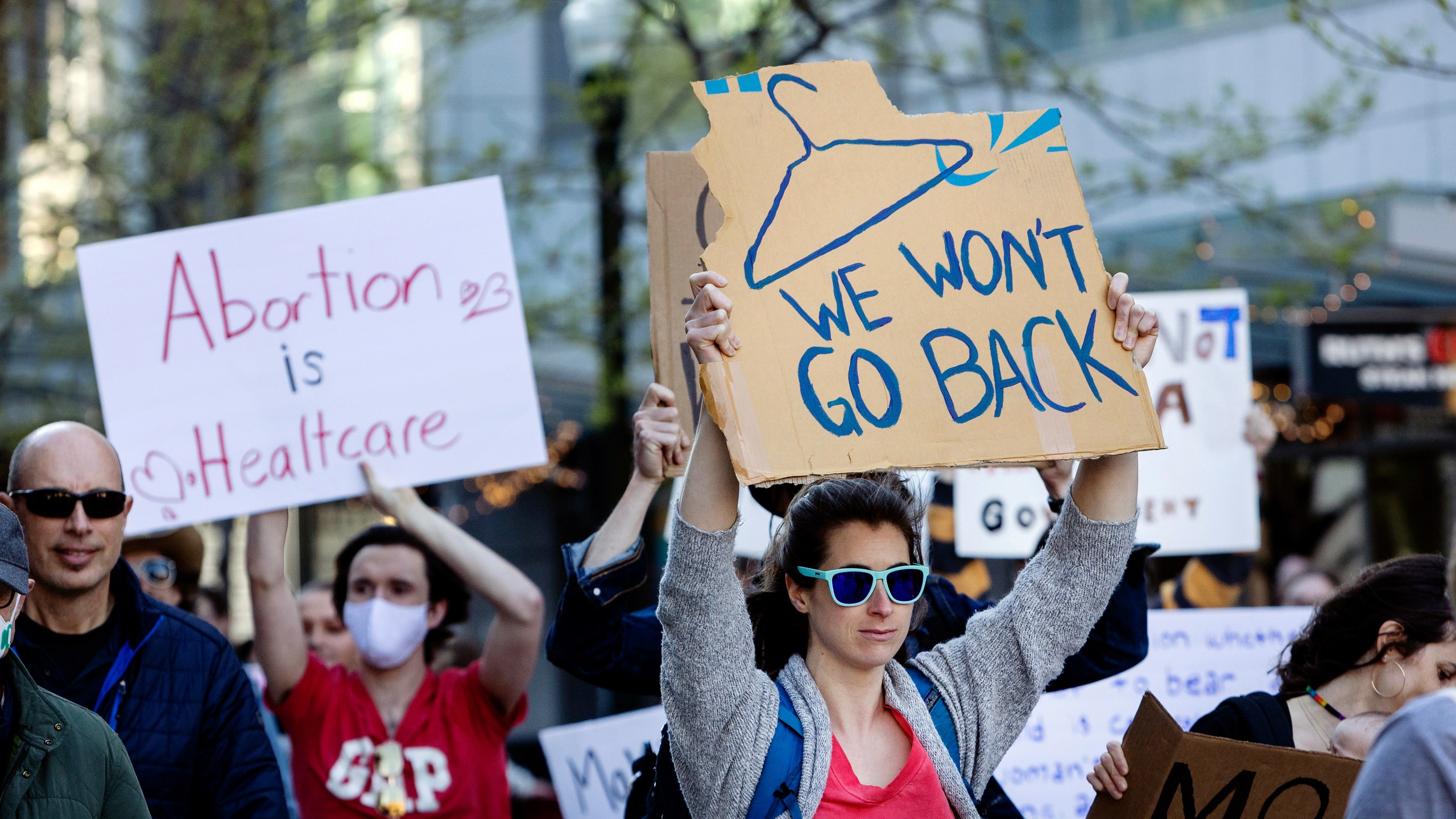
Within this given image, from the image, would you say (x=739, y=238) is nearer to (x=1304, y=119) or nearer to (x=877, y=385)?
(x=877, y=385)

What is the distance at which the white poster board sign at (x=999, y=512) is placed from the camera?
15.3 ft

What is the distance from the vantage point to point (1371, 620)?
3.06 metres

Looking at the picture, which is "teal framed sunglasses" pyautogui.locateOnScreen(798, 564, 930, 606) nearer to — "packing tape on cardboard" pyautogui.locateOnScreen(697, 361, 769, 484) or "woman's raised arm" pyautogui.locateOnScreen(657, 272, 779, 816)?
"woman's raised arm" pyautogui.locateOnScreen(657, 272, 779, 816)

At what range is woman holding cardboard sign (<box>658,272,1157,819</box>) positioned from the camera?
2426 mm

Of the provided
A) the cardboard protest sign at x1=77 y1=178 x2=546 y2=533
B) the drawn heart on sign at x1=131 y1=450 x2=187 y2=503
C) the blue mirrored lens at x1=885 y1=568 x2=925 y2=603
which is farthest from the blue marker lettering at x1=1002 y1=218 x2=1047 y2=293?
the drawn heart on sign at x1=131 y1=450 x2=187 y2=503

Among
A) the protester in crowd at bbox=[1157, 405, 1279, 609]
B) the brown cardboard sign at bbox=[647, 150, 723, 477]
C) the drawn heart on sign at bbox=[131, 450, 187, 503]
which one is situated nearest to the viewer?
the brown cardboard sign at bbox=[647, 150, 723, 477]

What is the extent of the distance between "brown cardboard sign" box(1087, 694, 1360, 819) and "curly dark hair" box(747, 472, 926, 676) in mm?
492

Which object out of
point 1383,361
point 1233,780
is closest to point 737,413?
point 1233,780

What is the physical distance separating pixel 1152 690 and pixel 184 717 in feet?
8.77

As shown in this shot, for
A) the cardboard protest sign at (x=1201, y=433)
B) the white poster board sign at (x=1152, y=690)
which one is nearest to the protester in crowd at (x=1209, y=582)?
the cardboard protest sign at (x=1201, y=433)

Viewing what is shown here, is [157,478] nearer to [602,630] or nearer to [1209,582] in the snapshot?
[602,630]

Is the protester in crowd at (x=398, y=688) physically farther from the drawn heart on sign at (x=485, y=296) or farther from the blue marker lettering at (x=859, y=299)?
the blue marker lettering at (x=859, y=299)

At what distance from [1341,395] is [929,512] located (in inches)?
178

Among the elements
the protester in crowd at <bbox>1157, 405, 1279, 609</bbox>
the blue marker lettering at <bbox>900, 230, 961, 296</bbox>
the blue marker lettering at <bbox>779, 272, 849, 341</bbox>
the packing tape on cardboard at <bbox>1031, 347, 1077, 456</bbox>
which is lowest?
the protester in crowd at <bbox>1157, 405, 1279, 609</bbox>
